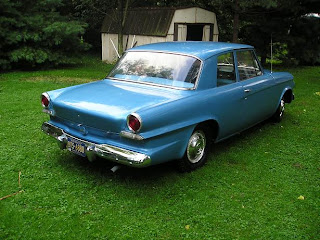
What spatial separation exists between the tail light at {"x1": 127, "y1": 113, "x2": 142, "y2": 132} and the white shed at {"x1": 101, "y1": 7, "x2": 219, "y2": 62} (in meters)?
11.1

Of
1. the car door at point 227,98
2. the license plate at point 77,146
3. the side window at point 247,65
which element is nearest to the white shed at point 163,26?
the side window at point 247,65

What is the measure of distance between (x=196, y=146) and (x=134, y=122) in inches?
46.8

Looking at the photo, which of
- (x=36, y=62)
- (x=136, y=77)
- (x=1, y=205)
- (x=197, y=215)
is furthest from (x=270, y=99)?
(x=36, y=62)

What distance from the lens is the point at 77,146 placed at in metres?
4.05

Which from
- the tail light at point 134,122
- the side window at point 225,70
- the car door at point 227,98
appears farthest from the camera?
the side window at point 225,70

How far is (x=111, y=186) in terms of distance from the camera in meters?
4.05

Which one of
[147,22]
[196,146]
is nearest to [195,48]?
[196,146]

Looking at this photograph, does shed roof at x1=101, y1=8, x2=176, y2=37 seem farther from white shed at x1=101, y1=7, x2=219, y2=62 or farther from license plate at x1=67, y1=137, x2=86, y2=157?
license plate at x1=67, y1=137, x2=86, y2=157

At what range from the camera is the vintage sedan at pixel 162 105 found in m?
3.70

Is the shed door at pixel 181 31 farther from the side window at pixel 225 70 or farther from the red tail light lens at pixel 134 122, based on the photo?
the red tail light lens at pixel 134 122

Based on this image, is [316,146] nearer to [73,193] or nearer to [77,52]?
[73,193]

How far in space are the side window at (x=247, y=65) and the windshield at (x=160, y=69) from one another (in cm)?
109

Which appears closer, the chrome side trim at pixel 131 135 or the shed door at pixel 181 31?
the chrome side trim at pixel 131 135

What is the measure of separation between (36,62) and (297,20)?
1050 cm
